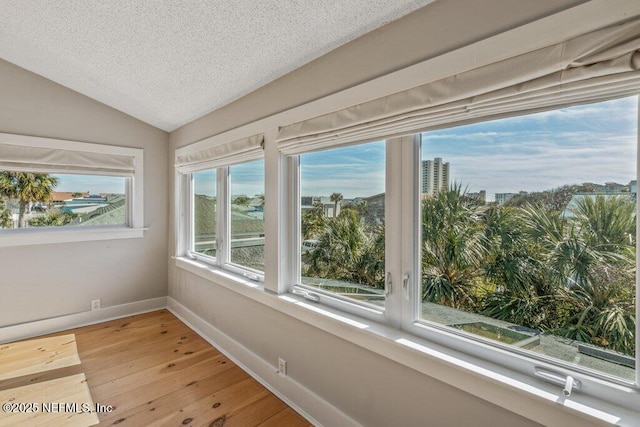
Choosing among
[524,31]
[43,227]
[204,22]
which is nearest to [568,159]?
[524,31]

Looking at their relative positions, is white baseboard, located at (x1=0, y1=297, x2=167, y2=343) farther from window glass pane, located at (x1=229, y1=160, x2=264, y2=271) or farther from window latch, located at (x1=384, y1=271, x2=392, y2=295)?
window latch, located at (x1=384, y1=271, x2=392, y2=295)

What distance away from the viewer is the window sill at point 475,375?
1.02 meters

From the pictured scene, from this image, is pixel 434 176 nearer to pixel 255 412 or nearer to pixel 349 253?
pixel 349 253

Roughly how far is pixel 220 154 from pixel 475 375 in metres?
2.44

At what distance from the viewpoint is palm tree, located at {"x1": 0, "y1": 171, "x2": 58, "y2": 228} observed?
10.1 ft

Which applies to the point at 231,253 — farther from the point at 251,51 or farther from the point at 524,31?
the point at 524,31

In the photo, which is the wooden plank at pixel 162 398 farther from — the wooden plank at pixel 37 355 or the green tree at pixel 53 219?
the green tree at pixel 53 219

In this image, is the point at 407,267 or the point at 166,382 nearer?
the point at 407,267

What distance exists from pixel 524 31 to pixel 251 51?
1463 millimetres

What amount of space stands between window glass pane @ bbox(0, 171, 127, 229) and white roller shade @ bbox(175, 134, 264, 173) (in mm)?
857

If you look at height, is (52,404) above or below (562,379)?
below

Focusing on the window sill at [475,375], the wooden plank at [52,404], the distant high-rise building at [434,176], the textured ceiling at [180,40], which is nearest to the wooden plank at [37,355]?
the wooden plank at [52,404]

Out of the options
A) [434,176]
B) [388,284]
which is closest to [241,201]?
[388,284]

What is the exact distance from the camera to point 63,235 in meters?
3.27
